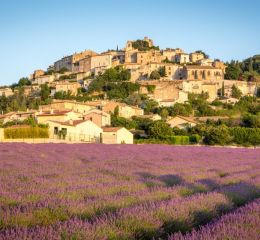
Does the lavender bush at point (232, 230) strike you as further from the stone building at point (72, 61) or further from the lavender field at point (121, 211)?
the stone building at point (72, 61)

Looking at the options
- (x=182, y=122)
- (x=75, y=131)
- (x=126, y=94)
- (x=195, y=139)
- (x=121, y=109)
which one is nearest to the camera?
(x=75, y=131)

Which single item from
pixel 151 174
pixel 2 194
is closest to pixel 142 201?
pixel 2 194

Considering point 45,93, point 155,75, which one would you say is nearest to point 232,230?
point 45,93

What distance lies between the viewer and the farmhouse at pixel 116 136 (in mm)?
41219

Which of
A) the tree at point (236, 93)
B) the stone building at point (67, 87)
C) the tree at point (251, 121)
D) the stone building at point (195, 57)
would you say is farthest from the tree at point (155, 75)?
the tree at point (251, 121)

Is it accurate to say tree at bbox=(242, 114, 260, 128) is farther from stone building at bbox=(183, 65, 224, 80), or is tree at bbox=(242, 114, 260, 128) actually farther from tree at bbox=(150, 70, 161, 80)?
tree at bbox=(150, 70, 161, 80)

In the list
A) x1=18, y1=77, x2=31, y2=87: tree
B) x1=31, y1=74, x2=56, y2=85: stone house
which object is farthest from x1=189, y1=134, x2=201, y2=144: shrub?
x1=18, y1=77, x2=31, y2=87: tree

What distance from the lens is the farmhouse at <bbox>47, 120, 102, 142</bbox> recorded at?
37862 millimetres

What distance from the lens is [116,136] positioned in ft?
135

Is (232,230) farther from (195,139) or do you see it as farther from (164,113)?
(164,113)

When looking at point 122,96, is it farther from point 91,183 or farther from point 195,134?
point 91,183

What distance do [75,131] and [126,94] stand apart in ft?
151

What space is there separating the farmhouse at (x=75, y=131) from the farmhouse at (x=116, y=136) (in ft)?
2.33

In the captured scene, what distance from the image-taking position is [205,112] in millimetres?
69938
